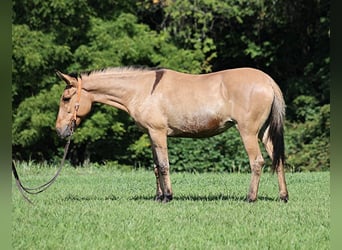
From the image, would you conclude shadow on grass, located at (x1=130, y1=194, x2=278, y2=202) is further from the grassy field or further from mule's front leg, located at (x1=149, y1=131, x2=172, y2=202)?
mule's front leg, located at (x1=149, y1=131, x2=172, y2=202)

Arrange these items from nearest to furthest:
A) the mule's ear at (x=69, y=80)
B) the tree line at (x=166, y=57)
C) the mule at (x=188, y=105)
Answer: the mule at (x=188, y=105) < the mule's ear at (x=69, y=80) < the tree line at (x=166, y=57)

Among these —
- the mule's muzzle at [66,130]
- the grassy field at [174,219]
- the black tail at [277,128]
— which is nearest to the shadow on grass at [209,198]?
the grassy field at [174,219]

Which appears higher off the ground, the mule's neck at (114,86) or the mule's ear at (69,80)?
the mule's ear at (69,80)

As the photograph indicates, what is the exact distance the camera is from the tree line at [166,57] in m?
21.0

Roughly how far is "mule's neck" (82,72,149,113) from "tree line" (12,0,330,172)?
11267mm

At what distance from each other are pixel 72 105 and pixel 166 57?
44.5 ft

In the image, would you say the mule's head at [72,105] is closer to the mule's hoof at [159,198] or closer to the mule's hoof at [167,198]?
the mule's hoof at [159,198]

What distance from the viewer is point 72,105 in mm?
9383

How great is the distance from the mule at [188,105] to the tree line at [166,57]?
1126 cm

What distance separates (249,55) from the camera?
25469 millimetres

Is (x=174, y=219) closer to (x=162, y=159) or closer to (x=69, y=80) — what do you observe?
(x=162, y=159)

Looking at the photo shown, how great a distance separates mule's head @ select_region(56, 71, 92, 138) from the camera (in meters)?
9.38

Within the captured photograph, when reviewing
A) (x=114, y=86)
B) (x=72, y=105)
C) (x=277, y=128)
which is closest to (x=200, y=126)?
(x=277, y=128)

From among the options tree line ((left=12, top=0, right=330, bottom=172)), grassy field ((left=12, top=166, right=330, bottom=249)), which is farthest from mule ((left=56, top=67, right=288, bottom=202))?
tree line ((left=12, top=0, right=330, bottom=172))
